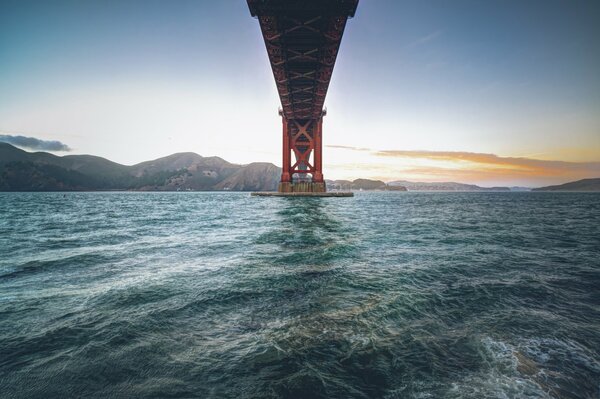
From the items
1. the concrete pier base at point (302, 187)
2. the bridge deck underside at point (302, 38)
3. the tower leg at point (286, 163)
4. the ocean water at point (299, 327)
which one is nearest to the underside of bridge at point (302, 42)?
the bridge deck underside at point (302, 38)

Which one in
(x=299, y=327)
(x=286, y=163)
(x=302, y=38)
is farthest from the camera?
(x=286, y=163)

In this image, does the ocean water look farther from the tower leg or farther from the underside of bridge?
the tower leg

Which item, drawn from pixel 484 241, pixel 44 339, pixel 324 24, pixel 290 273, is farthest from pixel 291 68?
pixel 44 339

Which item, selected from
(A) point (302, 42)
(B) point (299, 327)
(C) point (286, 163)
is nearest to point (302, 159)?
(C) point (286, 163)

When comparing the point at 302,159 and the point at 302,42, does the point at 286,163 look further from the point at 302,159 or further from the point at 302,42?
the point at 302,42

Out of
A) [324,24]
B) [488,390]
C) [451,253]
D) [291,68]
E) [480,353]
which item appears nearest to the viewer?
[488,390]

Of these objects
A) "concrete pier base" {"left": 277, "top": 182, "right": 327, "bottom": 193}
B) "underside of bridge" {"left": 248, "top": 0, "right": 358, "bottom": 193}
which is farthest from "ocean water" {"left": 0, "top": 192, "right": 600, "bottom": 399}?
"concrete pier base" {"left": 277, "top": 182, "right": 327, "bottom": 193}

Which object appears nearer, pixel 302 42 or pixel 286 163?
pixel 302 42

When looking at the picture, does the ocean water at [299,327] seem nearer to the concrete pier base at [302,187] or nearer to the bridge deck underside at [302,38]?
the bridge deck underside at [302,38]

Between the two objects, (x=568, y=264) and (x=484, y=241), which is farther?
(x=484, y=241)

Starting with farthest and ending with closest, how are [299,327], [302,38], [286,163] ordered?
[286,163], [302,38], [299,327]

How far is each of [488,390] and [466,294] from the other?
229 cm

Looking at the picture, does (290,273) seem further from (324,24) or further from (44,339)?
(324,24)

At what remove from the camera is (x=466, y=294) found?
3953mm
